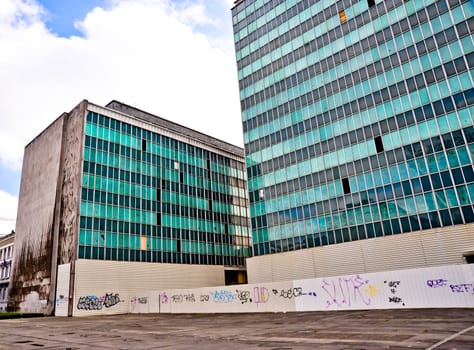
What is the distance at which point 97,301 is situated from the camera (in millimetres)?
49219

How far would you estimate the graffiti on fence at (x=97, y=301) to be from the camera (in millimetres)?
47781

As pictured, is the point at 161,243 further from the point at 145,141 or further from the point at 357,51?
the point at 357,51

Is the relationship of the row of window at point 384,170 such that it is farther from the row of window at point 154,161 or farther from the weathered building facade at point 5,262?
the weathered building facade at point 5,262

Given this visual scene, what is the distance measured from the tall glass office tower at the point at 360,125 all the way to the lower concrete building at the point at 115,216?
15321 mm

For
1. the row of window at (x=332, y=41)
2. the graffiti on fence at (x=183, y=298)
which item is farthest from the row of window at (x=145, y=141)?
the graffiti on fence at (x=183, y=298)

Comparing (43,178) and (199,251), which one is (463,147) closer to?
(199,251)

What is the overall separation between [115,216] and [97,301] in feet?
40.2

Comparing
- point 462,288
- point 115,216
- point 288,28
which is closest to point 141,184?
point 115,216

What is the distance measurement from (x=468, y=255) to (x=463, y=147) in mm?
10912

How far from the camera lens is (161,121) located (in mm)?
71500

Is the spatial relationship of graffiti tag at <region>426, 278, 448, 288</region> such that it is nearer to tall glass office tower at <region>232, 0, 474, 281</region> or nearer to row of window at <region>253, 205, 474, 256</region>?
tall glass office tower at <region>232, 0, 474, 281</region>

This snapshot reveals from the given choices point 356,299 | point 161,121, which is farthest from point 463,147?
point 161,121

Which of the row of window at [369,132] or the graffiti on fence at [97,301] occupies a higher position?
the row of window at [369,132]

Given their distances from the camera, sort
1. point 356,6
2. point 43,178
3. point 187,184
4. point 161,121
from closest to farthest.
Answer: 1. point 356,6
2. point 43,178
3. point 187,184
4. point 161,121
